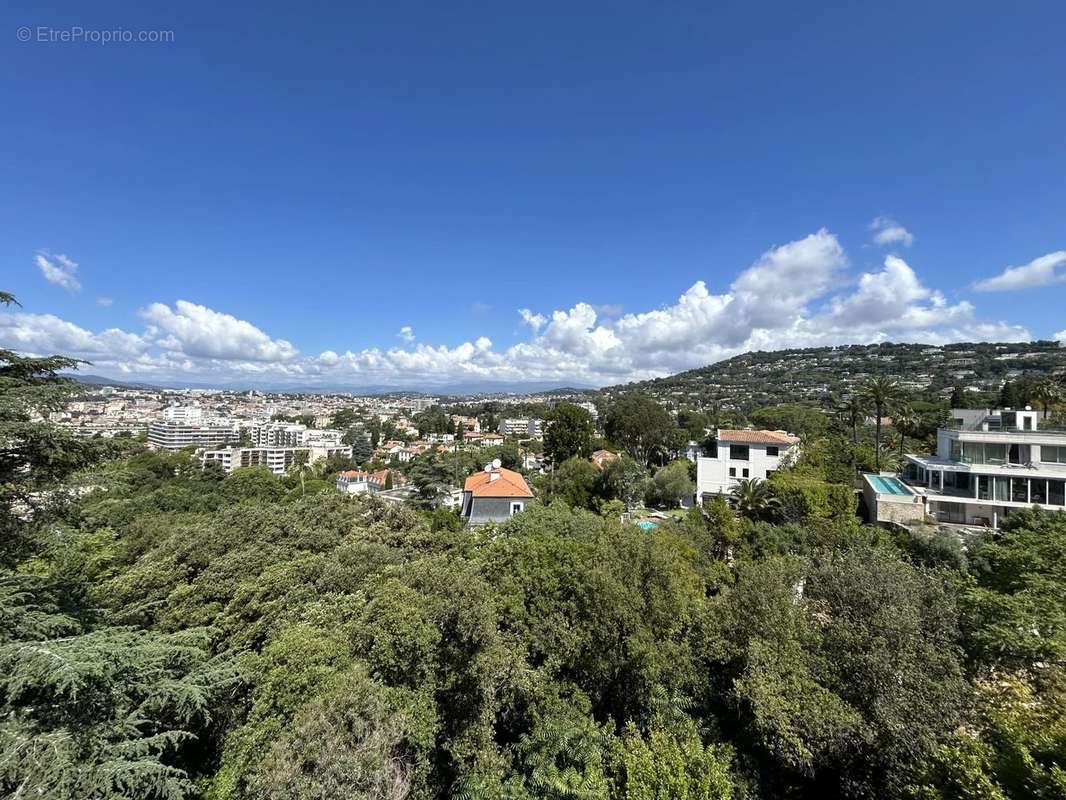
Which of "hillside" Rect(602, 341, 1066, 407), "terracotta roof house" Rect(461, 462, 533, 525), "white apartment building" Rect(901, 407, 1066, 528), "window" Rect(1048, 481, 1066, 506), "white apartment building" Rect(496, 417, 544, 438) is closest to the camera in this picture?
"window" Rect(1048, 481, 1066, 506)

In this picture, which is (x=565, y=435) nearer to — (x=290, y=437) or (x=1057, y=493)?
(x=1057, y=493)

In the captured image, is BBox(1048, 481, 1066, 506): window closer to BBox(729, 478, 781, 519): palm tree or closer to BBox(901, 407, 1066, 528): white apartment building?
BBox(901, 407, 1066, 528): white apartment building

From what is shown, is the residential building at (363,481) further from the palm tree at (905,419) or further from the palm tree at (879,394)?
the palm tree at (905,419)

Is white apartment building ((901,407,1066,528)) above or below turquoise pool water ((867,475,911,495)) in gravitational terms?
above

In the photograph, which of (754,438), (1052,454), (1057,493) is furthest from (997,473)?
(754,438)

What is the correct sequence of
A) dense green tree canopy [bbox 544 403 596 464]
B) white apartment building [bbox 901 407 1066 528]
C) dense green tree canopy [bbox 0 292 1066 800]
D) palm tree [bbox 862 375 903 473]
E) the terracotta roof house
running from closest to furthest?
dense green tree canopy [bbox 0 292 1066 800]
white apartment building [bbox 901 407 1066 528]
the terracotta roof house
palm tree [bbox 862 375 903 473]
dense green tree canopy [bbox 544 403 596 464]

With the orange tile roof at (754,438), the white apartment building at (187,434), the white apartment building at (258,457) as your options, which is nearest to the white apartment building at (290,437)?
the white apartment building at (187,434)

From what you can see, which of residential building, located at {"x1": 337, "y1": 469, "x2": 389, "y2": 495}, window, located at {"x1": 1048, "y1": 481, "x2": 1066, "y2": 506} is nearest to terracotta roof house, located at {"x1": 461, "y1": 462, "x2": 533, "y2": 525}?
window, located at {"x1": 1048, "y1": 481, "x2": 1066, "y2": 506}
